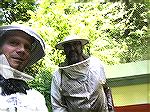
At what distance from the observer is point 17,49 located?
54 centimetres

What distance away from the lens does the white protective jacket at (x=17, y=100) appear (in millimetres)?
513

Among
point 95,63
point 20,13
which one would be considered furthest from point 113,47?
point 20,13

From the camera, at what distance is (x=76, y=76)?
3.28 ft

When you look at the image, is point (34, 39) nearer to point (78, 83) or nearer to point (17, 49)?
point (17, 49)

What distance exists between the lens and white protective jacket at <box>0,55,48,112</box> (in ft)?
1.68

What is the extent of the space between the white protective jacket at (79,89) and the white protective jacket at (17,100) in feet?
1.30

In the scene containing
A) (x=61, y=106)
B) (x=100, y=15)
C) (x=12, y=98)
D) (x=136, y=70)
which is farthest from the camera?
(x=100, y=15)

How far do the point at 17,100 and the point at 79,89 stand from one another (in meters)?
0.47

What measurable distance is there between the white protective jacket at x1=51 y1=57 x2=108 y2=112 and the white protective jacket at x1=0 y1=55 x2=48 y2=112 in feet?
1.30

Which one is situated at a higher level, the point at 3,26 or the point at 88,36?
the point at 3,26

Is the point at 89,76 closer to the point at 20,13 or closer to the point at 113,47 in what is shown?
the point at 113,47

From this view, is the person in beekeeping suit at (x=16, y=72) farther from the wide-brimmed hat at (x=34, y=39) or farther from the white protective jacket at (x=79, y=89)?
the white protective jacket at (x=79, y=89)

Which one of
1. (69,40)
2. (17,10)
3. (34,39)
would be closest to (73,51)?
(69,40)

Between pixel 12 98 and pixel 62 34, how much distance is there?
56 cm
